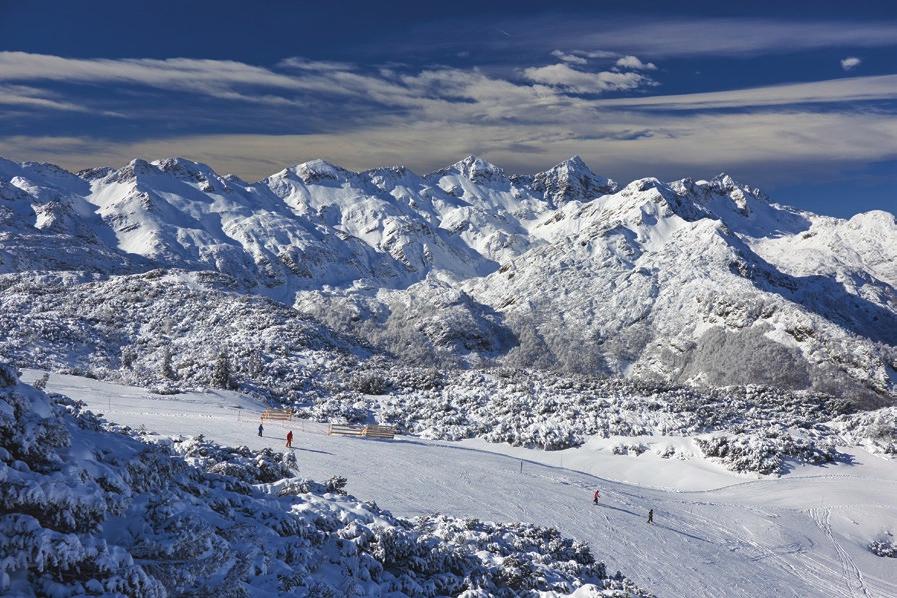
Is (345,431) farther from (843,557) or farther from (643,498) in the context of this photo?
(843,557)

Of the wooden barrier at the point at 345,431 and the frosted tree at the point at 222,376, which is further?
the frosted tree at the point at 222,376

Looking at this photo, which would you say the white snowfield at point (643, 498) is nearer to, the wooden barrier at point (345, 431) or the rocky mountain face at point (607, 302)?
the wooden barrier at point (345, 431)

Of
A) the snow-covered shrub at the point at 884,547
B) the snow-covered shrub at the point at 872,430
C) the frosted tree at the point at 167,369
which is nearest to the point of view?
the snow-covered shrub at the point at 884,547

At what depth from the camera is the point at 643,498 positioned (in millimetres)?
35500

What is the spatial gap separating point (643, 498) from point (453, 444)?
48.9 feet

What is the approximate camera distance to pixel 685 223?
6570 inches

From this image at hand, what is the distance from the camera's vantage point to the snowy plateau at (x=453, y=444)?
466 inches

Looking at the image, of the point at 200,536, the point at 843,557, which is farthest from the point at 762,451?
the point at 200,536

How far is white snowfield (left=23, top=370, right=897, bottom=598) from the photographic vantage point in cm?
2681

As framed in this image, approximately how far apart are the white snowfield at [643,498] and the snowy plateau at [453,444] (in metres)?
0.18

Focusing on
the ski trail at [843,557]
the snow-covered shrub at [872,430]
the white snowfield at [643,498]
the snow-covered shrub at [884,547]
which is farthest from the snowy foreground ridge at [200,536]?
the snow-covered shrub at [872,430]

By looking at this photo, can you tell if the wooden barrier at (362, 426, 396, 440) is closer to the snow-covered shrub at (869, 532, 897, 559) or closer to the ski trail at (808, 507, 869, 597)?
the ski trail at (808, 507, 869, 597)

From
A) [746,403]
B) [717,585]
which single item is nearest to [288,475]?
[717,585]

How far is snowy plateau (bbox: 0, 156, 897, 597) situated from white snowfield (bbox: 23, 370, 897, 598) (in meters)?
0.18
